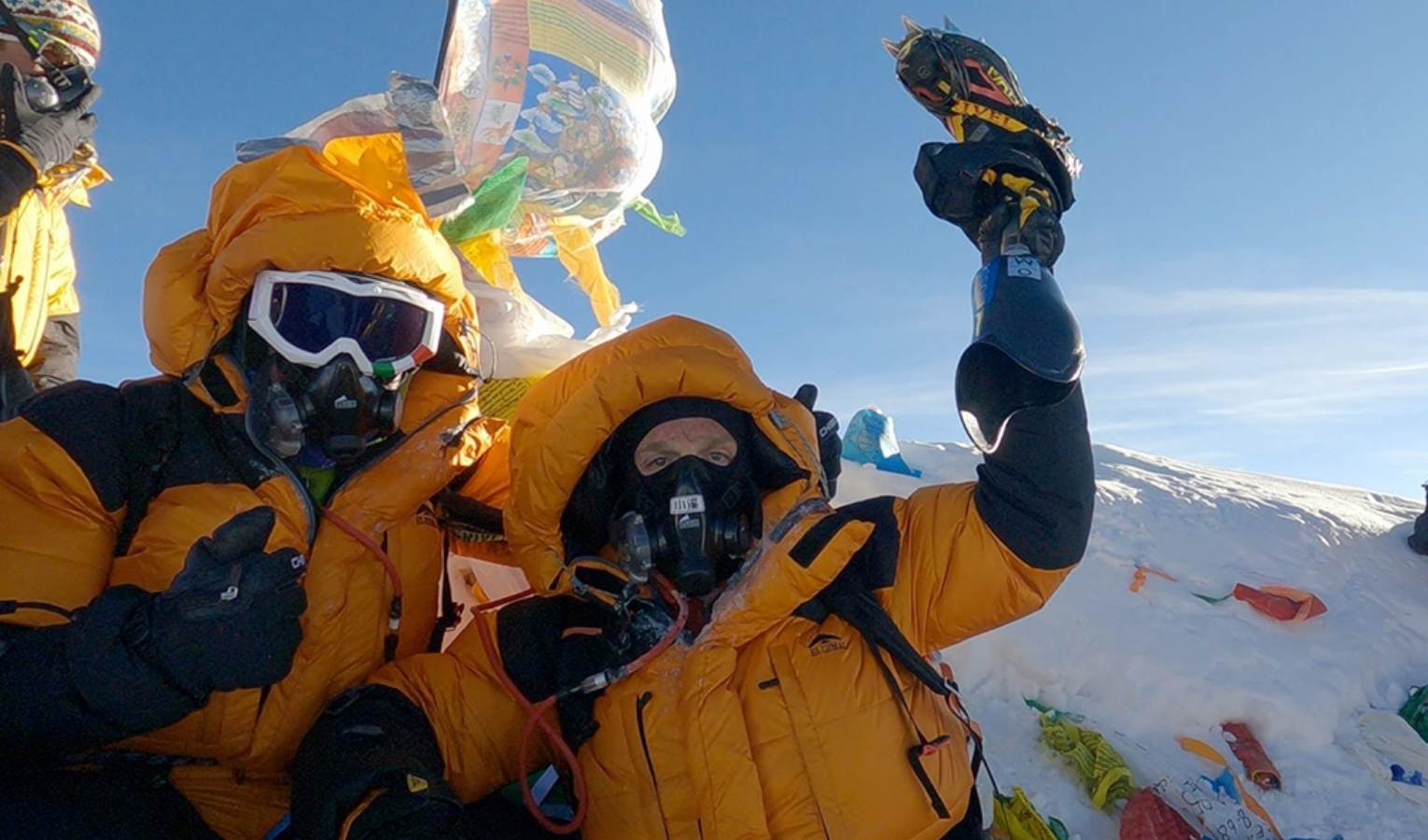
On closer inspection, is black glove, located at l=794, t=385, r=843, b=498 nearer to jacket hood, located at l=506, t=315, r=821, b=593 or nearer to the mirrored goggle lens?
jacket hood, located at l=506, t=315, r=821, b=593

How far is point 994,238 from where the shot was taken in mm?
2092

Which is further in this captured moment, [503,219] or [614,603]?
[503,219]

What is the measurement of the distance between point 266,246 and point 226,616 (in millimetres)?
1049

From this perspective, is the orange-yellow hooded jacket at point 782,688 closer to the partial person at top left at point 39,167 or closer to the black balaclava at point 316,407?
the black balaclava at point 316,407

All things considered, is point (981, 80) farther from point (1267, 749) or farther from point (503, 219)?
point (1267, 749)

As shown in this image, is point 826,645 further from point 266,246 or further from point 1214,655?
point 1214,655

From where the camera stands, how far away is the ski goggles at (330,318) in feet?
7.42

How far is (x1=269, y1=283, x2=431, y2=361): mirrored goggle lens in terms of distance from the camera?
2.27 meters

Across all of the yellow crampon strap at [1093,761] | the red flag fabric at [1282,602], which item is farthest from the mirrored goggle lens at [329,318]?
the red flag fabric at [1282,602]

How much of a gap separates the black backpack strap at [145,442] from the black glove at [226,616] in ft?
1.51

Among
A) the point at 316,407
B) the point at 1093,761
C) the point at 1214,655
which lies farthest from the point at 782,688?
the point at 1214,655

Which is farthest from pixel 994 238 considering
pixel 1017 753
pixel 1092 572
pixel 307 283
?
pixel 1092 572

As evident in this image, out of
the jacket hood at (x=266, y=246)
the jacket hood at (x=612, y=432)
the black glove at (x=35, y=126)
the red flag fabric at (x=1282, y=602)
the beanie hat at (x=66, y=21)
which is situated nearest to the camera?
the jacket hood at (x=266, y=246)

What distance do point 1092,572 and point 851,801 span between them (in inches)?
143
